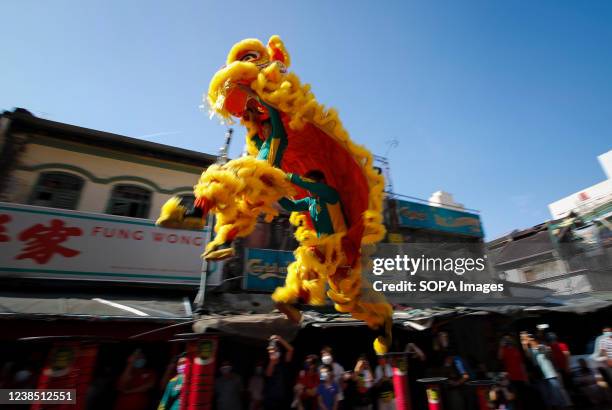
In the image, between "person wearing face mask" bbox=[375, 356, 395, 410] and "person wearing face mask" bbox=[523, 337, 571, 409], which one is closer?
"person wearing face mask" bbox=[375, 356, 395, 410]

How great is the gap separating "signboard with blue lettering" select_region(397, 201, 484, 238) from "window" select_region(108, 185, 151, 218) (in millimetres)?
6791

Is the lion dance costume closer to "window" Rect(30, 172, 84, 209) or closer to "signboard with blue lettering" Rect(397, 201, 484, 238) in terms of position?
"window" Rect(30, 172, 84, 209)

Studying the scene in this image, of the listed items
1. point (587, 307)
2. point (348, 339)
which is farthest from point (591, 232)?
point (348, 339)

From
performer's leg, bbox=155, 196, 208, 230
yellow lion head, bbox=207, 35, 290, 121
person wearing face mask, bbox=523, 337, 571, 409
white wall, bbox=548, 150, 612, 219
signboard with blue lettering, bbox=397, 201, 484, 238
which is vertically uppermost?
white wall, bbox=548, 150, 612, 219

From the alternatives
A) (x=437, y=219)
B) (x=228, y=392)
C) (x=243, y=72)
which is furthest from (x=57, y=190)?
(x=437, y=219)

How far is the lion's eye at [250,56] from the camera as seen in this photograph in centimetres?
278

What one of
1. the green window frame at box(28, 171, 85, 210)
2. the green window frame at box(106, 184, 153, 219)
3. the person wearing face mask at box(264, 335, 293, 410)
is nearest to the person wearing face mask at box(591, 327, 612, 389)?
the person wearing face mask at box(264, 335, 293, 410)

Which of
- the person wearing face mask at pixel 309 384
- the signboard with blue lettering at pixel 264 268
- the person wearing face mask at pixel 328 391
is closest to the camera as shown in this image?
the person wearing face mask at pixel 328 391

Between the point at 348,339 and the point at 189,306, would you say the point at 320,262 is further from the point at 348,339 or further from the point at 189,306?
the point at 348,339

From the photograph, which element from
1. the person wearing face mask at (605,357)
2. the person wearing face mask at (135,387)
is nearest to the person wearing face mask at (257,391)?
the person wearing face mask at (135,387)

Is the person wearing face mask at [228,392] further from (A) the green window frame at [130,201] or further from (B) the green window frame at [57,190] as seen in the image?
(B) the green window frame at [57,190]

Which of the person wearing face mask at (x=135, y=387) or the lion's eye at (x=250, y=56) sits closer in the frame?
the lion's eye at (x=250, y=56)

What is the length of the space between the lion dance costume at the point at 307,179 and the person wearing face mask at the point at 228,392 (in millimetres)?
2335

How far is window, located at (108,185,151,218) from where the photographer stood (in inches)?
263
